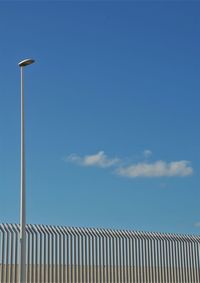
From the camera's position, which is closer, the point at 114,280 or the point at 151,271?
the point at 114,280

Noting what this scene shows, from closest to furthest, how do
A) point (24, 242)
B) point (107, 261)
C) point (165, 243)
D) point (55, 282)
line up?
1. point (24, 242)
2. point (55, 282)
3. point (107, 261)
4. point (165, 243)

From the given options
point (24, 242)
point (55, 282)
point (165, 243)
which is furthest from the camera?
point (165, 243)

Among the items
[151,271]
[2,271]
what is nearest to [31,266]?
[2,271]

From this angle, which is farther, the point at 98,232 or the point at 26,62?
the point at 98,232

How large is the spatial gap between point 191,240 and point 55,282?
869 centimetres

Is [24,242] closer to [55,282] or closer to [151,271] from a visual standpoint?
[55,282]

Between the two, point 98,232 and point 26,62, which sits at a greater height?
point 26,62

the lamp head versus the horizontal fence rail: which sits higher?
the lamp head

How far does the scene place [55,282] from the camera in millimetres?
26422

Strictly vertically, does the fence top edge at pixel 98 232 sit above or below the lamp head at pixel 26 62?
below

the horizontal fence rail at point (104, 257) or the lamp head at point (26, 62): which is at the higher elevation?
the lamp head at point (26, 62)

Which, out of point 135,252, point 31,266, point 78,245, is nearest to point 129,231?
point 135,252

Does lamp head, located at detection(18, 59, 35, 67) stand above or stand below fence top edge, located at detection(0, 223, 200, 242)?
above

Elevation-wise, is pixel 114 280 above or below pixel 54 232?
A: below
